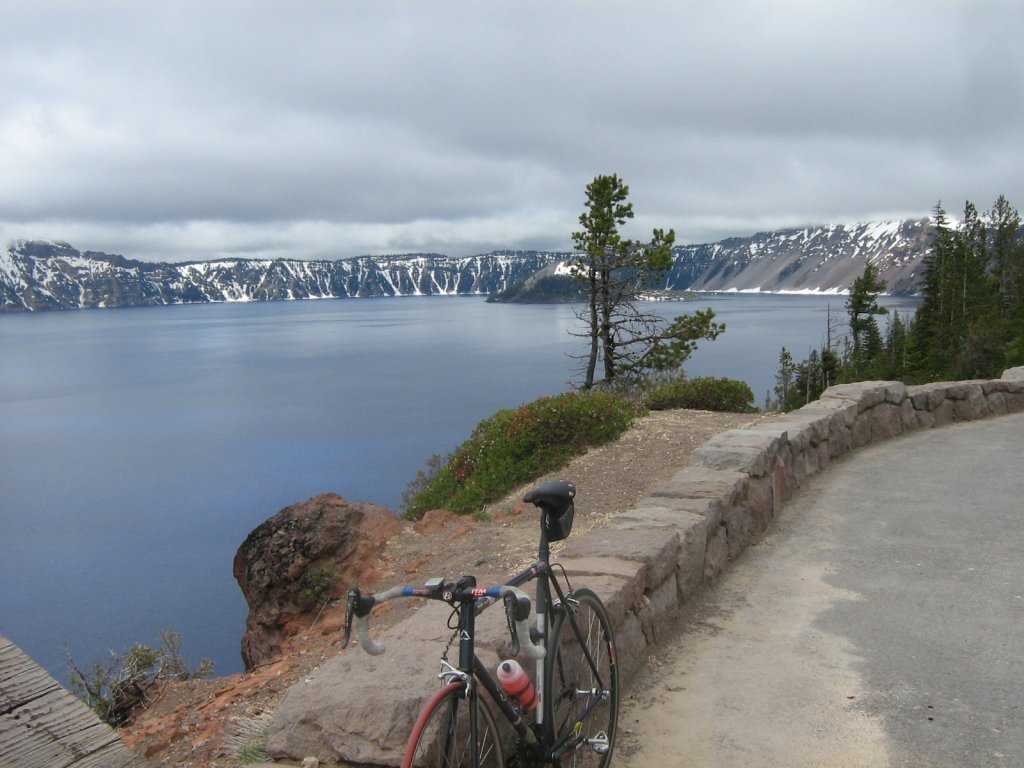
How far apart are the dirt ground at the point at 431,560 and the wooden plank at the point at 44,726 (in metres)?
2.13

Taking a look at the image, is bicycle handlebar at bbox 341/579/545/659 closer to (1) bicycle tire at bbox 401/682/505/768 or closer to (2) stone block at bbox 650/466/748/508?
(1) bicycle tire at bbox 401/682/505/768

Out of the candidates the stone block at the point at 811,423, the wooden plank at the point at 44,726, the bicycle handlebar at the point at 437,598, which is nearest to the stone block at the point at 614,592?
the bicycle handlebar at the point at 437,598

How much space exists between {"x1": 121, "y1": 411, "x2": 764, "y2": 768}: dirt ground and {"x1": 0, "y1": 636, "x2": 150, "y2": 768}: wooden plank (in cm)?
213

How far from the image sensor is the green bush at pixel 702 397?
13.8 meters

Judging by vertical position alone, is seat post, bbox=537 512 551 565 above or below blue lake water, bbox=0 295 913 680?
above

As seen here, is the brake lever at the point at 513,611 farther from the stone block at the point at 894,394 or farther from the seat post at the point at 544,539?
the stone block at the point at 894,394

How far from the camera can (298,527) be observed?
8281 mm

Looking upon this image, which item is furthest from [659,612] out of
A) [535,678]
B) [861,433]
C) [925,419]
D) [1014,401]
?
[1014,401]

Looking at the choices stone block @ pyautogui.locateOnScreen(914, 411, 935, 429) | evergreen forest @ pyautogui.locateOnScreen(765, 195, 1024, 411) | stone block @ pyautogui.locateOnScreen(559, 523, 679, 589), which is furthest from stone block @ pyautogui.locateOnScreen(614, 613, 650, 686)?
evergreen forest @ pyautogui.locateOnScreen(765, 195, 1024, 411)

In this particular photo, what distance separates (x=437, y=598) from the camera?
9.21ft

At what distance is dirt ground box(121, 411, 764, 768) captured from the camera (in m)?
4.31

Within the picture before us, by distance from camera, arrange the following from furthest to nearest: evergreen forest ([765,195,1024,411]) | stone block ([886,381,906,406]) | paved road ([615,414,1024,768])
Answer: evergreen forest ([765,195,1024,411]) → stone block ([886,381,906,406]) → paved road ([615,414,1024,768])

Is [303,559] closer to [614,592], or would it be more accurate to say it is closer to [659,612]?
[659,612]

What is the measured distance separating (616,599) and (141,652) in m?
5.22
